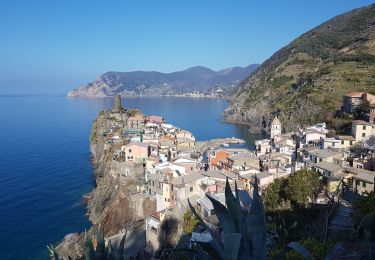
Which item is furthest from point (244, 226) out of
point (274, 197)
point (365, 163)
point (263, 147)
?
point (263, 147)

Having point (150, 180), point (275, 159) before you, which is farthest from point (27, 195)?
point (275, 159)

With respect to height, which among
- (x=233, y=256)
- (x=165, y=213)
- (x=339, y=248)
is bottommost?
(x=165, y=213)

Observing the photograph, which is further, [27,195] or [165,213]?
[27,195]

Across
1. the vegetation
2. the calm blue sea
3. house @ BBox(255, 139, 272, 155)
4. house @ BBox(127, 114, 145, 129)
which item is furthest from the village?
the calm blue sea

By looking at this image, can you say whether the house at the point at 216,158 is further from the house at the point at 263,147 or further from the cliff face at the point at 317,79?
the cliff face at the point at 317,79

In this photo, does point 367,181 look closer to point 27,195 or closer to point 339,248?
point 339,248

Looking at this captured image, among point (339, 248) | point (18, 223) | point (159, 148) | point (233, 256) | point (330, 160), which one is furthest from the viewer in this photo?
point (159, 148)

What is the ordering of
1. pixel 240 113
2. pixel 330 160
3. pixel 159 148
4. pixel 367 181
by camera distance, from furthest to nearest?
pixel 240 113
pixel 159 148
pixel 330 160
pixel 367 181

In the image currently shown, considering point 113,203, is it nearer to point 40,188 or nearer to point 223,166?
point 223,166
